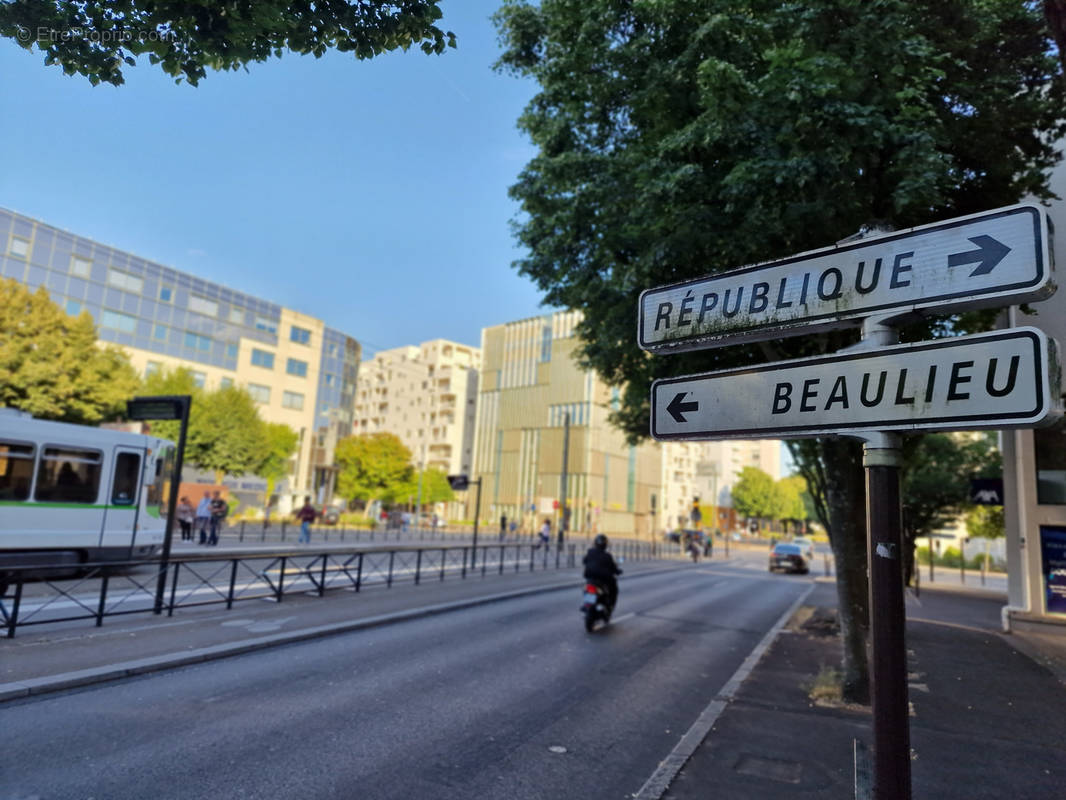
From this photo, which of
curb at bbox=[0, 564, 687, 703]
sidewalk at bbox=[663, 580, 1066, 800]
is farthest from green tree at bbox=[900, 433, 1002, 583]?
curb at bbox=[0, 564, 687, 703]

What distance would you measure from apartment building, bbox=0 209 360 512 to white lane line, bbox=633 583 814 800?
33059 mm

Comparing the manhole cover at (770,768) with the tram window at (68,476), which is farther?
the tram window at (68,476)

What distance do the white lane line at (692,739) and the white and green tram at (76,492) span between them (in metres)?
13.2

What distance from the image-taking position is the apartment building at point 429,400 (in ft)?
295

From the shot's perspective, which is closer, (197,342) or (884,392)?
(884,392)

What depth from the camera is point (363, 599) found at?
41.0ft

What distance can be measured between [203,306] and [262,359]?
6.65 metres

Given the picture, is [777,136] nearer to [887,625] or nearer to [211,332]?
[887,625]

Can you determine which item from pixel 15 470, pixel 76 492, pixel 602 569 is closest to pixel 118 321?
pixel 76 492

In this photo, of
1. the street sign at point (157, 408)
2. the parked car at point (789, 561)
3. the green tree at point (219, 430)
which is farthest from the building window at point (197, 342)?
the parked car at point (789, 561)

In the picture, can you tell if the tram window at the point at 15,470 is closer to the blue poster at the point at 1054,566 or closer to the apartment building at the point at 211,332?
the blue poster at the point at 1054,566

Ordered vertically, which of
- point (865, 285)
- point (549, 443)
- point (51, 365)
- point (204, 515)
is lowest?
point (204, 515)

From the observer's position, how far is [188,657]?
7.42 meters

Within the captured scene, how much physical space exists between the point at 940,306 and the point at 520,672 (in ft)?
22.7
